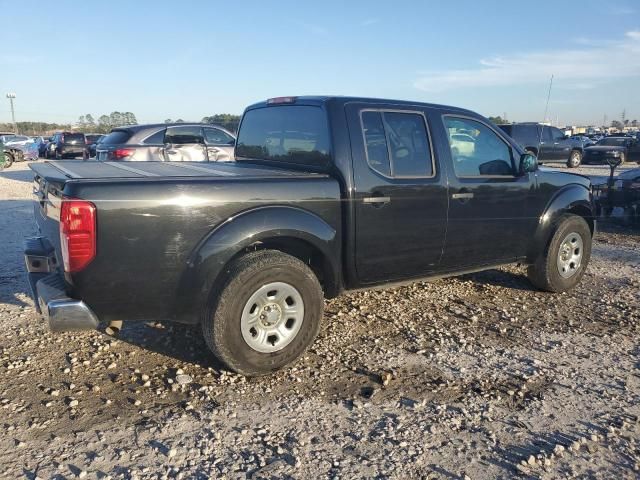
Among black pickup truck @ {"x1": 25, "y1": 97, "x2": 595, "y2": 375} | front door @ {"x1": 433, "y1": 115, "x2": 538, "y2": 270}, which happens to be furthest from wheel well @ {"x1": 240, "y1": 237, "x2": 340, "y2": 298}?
front door @ {"x1": 433, "y1": 115, "x2": 538, "y2": 270}

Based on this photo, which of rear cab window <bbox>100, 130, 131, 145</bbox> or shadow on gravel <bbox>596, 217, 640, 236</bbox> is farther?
rear cab window <bbox>100, 130, 131, 145</bbox>

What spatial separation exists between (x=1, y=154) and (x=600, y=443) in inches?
940

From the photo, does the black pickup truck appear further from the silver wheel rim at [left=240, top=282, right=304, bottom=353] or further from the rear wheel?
the rear wheel

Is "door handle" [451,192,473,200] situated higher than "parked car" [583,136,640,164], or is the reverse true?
"door handle" [451,192,473,200]

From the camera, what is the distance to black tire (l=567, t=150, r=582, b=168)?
903 inches

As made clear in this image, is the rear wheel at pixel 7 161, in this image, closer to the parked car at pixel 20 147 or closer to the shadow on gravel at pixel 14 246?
the parked car at pixel 20 147

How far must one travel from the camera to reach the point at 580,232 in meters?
5.78

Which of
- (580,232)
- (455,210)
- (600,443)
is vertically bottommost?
(600,443)

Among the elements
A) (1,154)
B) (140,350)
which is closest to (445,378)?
(140,350)

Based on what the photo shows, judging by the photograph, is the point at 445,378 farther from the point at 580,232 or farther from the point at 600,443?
the point at 580,232

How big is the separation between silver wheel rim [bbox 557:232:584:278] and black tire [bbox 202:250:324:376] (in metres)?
3.08

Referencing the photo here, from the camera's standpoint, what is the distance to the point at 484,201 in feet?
16.1

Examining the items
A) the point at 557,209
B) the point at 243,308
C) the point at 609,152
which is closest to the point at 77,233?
the point at 243,308

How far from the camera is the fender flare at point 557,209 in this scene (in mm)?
5434
